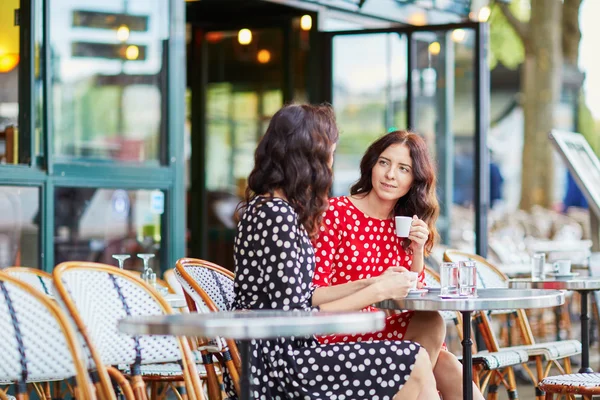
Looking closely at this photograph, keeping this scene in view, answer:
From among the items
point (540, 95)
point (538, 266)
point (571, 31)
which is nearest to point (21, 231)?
point (538, 266)

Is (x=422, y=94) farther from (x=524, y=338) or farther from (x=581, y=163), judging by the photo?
(x=524, y=338)

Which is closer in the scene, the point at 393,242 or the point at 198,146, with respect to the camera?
the point at 393,242

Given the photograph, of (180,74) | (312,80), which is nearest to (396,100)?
(312,80)

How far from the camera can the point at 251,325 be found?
2.33 m

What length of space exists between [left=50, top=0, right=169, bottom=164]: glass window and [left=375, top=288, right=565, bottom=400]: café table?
2947mm

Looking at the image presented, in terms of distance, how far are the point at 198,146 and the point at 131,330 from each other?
7.50 metres

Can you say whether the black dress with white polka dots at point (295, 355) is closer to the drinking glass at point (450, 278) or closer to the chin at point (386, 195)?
the drinking glass at point (450, 278)

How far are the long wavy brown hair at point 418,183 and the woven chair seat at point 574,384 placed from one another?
687mm

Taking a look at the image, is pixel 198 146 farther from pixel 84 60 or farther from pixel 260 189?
pixel 260 189

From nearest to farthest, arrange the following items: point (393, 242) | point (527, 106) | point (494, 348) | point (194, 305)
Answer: point (194, 305) → point (393, 242) → point (494, 348) → point (527, 106)

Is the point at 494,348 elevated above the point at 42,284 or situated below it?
below

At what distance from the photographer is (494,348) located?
475 centimetres

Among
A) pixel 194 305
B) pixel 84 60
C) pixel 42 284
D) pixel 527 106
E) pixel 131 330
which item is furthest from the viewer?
pixel 527 106

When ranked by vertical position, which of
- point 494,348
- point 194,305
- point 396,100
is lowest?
point 494,348
